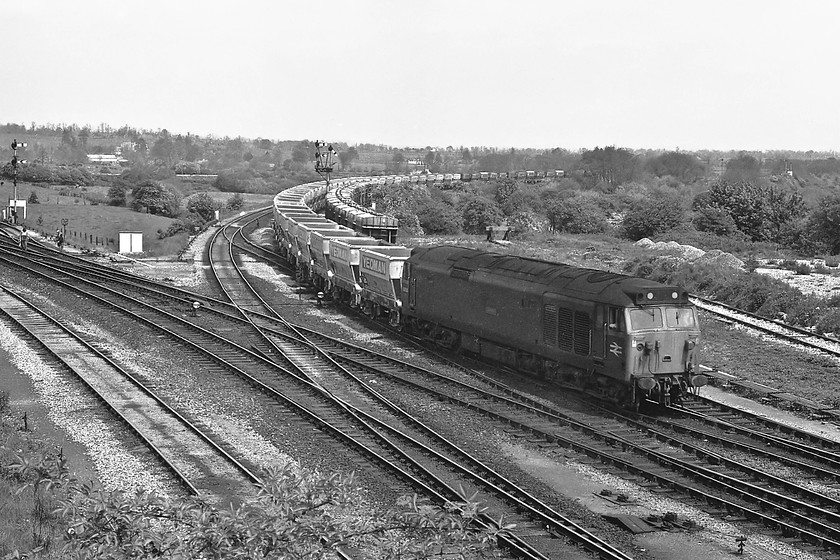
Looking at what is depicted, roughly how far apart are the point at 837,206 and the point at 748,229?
44.4 ft

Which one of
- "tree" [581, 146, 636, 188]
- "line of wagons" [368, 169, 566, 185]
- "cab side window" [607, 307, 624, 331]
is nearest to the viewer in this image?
"cab side window" [607, 307, 624, 331]

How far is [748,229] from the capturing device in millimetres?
75688

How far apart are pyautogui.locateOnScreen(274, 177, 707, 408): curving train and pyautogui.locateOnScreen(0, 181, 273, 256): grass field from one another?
2928cm

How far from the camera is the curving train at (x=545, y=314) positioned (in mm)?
21031

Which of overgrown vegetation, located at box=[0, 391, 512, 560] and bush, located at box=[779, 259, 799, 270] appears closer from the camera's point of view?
overgrown vegetation, located at box=[0, 391, 512, 560]

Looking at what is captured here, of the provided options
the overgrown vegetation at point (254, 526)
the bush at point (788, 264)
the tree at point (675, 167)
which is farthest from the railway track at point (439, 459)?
the tree at point (675, 167)

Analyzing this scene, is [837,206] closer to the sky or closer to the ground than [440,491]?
closer to the sky

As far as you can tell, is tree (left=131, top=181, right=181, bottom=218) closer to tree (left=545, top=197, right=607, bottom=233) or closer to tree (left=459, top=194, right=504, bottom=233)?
tree (left=459, top=194, right=504, bottom=233)

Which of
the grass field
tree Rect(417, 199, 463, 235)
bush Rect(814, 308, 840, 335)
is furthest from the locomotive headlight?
tree Rect(417, 199, 463, 235)

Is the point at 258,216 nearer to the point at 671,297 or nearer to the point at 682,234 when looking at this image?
the point at 682,234

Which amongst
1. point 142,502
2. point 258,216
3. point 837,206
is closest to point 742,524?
point 142,502

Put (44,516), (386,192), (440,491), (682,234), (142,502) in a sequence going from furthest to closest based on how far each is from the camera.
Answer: (386,192) < (682,234) < (440,491) < (44,516) < (142,502)

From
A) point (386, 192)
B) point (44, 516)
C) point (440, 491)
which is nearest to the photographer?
point (44, 516)

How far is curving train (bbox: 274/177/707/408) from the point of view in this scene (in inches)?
828
